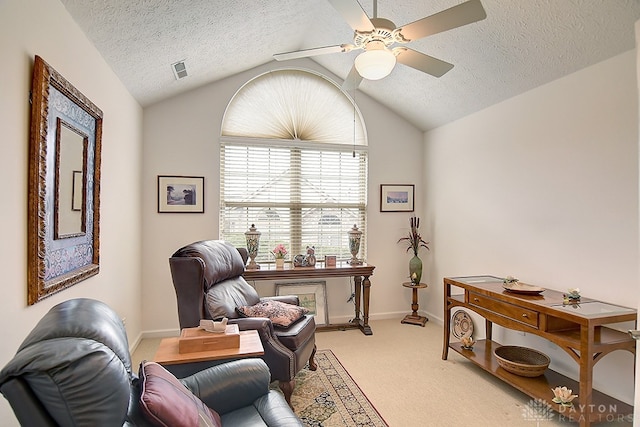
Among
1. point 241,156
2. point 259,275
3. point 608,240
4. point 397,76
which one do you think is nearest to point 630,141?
point 608,240

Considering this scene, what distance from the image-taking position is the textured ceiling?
228 cm

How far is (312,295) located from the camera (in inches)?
171

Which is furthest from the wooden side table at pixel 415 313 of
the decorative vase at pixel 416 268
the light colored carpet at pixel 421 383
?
the light colored carpet at pixel 421 383

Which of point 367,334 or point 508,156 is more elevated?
point 508,156

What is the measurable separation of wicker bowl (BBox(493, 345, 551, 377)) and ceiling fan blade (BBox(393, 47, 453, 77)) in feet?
7.26

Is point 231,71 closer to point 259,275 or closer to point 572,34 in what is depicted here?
point 259,275

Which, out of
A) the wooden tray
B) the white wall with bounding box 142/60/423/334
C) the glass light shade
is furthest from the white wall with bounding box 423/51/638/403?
the wooden tray

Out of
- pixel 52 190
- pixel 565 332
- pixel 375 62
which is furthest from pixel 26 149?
pixel 565 332

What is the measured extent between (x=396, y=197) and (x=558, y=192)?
2007mm

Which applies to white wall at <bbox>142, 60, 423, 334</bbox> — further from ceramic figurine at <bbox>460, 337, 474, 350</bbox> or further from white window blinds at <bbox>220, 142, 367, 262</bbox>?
ceramic figurine at <bbox>460, 337, 474, 350</bbox>

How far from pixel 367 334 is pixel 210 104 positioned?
319cm

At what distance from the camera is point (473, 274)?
3885 millimetres

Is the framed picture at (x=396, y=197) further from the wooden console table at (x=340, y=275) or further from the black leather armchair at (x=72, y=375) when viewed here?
the black leather armchair at (x=72, y=375)

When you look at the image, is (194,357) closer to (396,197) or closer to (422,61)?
(422,61)
